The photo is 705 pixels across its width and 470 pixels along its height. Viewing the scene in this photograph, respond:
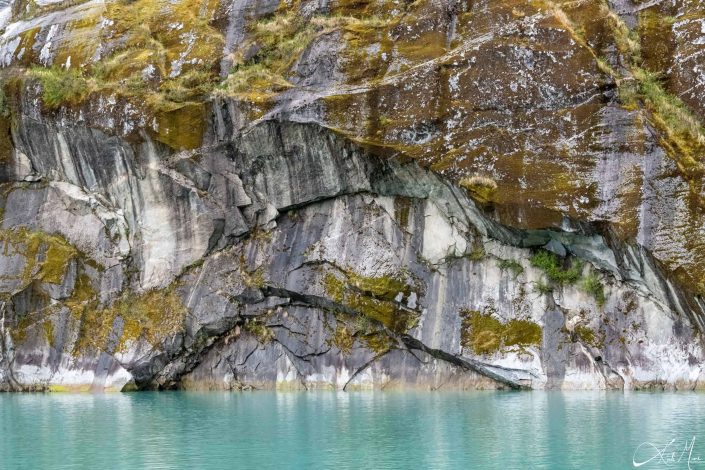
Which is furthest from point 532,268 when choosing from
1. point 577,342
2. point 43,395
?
point 43,395

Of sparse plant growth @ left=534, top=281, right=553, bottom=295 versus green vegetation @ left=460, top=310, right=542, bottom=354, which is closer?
green vegetation @ left=460, top=310, right=542, bottom=354

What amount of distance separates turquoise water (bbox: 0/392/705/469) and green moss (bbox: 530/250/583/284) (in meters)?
4.15

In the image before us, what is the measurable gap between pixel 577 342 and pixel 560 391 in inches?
70.9

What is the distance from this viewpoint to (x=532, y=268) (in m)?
30.2

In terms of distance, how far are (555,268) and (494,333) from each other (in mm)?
3084

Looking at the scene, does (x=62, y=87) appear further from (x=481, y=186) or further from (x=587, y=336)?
(x=587, y=336)

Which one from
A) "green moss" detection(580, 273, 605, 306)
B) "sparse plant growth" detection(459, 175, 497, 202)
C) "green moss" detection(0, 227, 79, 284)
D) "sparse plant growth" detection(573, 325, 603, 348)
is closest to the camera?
"sparse plant growth" detection(459, 175, 497, 202)

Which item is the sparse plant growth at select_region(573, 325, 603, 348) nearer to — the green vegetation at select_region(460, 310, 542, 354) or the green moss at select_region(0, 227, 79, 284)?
the green vegetation at select_region(460, 310, 542, 354)

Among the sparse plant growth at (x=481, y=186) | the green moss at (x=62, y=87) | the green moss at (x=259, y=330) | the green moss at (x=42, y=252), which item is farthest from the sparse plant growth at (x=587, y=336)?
the green moss at (x=62, y=87)

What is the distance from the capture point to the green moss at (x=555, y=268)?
2956cm

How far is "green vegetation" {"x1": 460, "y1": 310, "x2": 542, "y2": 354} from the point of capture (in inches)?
1164

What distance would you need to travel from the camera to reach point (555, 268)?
97.7 ft

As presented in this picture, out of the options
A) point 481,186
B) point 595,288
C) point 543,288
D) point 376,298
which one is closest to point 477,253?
point 543,288

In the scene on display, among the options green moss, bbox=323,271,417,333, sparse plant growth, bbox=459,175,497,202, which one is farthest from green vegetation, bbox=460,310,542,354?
sparse plant growth, bbox=459,175,497,202
